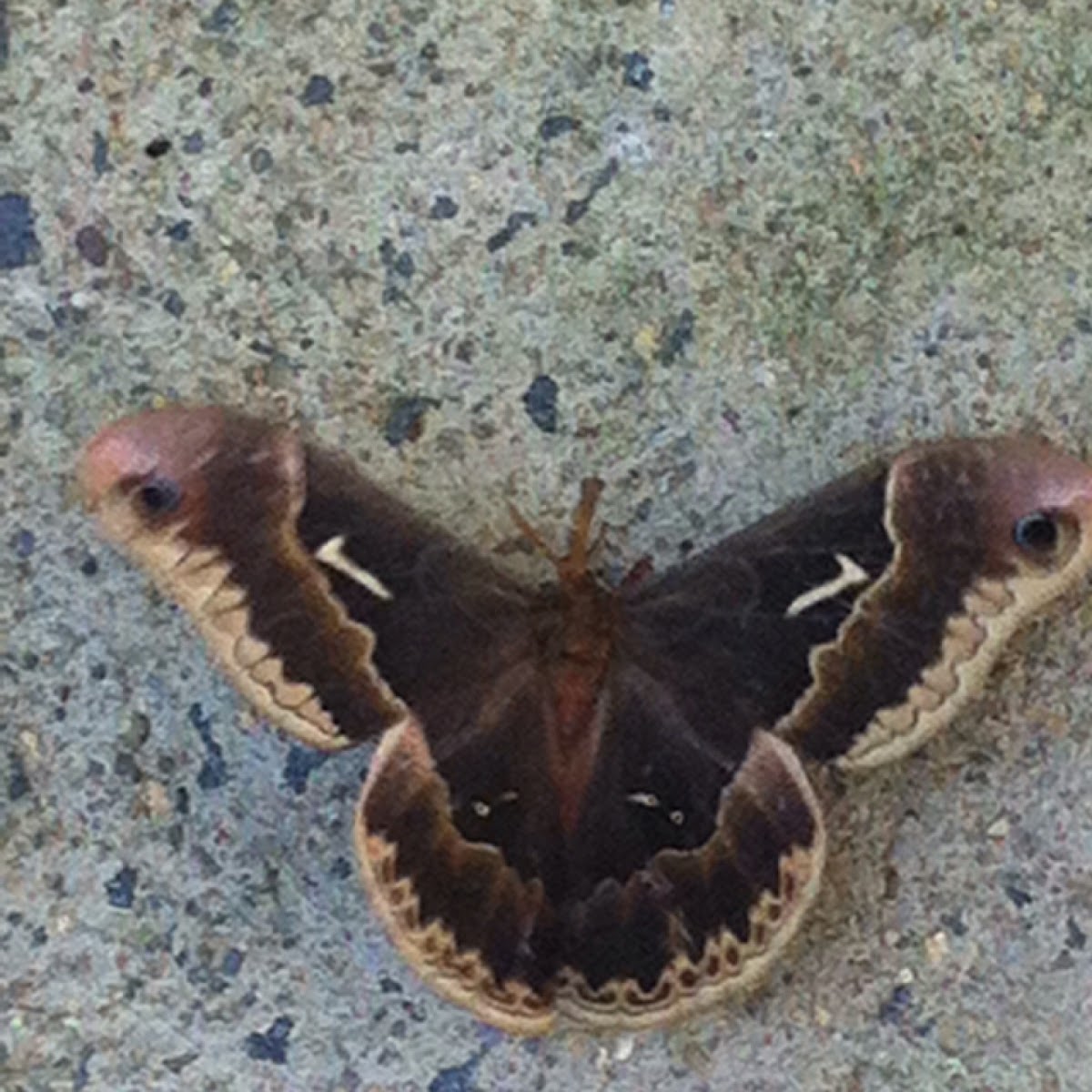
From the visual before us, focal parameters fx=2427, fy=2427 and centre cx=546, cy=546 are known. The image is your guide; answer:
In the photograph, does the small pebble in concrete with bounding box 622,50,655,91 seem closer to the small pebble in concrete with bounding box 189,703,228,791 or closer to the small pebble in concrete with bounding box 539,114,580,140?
the small pebble in concrete with bounding box 539,114,580,140

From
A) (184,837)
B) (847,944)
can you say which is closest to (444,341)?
(184,837)

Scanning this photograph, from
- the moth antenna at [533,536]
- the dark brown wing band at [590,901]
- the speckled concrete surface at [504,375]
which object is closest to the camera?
the dark brown wing band at [590,901]

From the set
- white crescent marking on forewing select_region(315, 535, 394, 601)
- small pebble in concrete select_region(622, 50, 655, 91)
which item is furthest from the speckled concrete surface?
white crescent marking on forewing select_region(315, 535, 394, 601)

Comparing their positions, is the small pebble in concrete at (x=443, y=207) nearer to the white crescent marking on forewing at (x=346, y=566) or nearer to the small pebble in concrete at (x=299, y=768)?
the white crescent marking on forewing at (x=346, y=566)

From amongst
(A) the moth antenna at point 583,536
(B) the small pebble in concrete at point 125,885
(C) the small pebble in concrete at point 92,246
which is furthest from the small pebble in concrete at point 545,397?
(B) the small pebble in concrete at point 125,885

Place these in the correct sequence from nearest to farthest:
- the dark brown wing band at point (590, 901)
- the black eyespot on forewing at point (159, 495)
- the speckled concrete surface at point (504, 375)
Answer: the black eyespot on forewing at point (159, 495) → the dark brown wing band at point (590, 901) → the speckled concrete surface at point (504, 375)

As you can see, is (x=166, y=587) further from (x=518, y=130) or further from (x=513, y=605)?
(x=518, y=130)

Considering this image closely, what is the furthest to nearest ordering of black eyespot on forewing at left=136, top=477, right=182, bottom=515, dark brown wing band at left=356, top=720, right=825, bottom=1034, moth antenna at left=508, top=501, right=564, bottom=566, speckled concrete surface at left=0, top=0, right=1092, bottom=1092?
speckled concrete surface at left=0, top=0, right=1092, bottom=1092, moth antenna at left=508, top=501, right=564, bottom=566, dark brown wing band at left=356, top=720, right=825, bottom=1034, black eyespot on forewing at left=136, top=477, right=182, bottom=515
